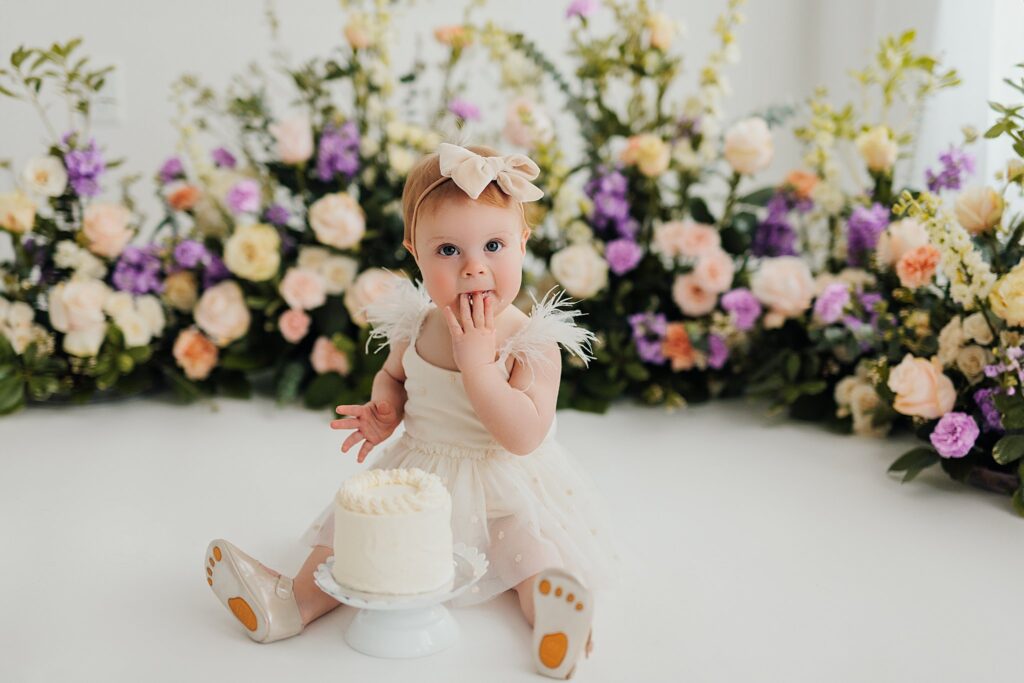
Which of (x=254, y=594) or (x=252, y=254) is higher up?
(x=252, y=254)

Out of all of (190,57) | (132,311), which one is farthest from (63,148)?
(190,57)

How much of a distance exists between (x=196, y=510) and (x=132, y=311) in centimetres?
74

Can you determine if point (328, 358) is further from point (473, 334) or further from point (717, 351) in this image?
point (473, 334)

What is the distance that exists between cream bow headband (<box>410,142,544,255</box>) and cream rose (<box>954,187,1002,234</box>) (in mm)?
909

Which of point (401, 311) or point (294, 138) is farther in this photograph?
point (294, 138)

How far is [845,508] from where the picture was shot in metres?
1.90

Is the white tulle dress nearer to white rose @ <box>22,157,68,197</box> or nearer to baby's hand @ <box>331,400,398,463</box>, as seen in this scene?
baby's hand @ <box>331,400,398,463</box>

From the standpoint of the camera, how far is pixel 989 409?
188 centimetres

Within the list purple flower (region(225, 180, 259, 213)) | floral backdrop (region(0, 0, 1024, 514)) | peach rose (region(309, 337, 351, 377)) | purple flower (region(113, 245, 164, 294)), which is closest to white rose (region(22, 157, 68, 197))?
floral backdrop (region(0, 0, 1024, 514))

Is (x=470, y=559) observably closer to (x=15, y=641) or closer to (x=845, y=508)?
(x=15, y=641)

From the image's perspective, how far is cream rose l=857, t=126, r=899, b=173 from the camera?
7.50 feet

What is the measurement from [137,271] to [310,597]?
135 cm

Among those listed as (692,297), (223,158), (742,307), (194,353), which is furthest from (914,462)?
(223,158)

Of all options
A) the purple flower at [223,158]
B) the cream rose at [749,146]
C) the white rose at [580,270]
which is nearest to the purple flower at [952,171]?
the cream rose at [749,146]
